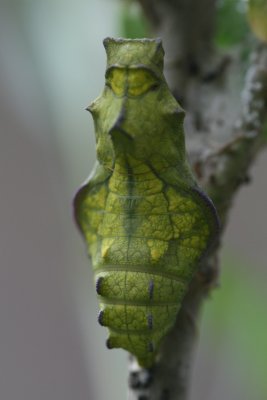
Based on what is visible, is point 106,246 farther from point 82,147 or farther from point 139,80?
point 82,147

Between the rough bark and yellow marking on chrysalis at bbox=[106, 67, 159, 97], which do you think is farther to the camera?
the rough bark

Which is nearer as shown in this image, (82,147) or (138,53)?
(138,53)

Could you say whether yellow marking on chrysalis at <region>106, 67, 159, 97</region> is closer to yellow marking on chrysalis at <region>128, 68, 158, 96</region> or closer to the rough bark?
yellow marking on chrysalis at <region>128, 68, 158, 96</region>

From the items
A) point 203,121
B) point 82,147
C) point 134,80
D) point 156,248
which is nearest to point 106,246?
point 156,248

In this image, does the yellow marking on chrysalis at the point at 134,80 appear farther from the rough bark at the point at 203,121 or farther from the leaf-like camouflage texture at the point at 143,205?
the rough bark at the point at 203,121

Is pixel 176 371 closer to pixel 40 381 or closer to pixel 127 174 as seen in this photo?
pixel 127 174

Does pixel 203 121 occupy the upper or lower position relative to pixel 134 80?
lower

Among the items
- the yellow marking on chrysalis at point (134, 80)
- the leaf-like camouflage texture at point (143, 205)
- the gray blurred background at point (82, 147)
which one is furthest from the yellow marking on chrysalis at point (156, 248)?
the gray blurred background at point (82, 147)

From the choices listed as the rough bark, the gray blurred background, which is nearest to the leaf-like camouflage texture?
the rough bark
